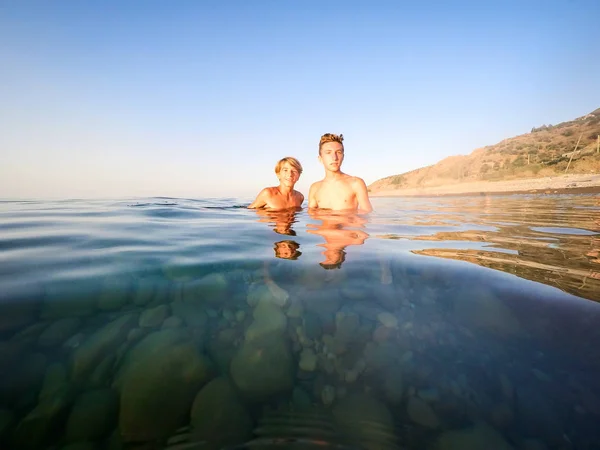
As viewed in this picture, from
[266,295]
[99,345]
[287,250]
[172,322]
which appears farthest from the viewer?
[287,250]

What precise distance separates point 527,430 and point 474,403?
6.2 inches

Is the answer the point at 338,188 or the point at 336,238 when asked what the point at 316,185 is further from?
the point at 336,238

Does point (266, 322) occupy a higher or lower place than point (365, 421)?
higher

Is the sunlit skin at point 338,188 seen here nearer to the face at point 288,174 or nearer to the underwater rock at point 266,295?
the face at point 288,174

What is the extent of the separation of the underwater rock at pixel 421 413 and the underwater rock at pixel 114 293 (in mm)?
1387

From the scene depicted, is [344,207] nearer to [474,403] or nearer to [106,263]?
[106,263]

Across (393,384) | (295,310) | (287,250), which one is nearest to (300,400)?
(393,384)

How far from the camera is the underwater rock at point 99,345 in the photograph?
114cm

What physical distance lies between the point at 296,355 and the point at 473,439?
0.68 meters

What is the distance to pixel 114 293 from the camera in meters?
1.57

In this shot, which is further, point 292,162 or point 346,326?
point 292,162

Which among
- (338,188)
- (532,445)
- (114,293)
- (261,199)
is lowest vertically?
(532,445)

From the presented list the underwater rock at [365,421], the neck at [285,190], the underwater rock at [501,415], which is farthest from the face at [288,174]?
the underwater rock at [501,415]

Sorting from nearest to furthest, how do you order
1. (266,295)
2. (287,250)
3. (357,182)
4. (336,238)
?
1. (266,295)
2. (287,250)
3. (336,238)
4. (357,182)
